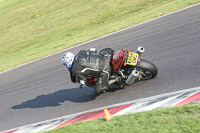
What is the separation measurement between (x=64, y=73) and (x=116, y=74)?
3.43 m

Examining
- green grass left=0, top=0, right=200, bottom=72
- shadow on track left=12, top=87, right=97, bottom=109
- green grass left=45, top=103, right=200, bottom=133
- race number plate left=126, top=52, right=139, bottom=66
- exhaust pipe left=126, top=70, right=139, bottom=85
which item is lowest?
green grass left=45, top=103, right=200, bottom=133

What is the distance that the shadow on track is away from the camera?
8127 millimetres

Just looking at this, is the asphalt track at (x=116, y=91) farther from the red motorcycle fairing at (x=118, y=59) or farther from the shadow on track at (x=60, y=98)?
the red motorcycle fairing at (x=118, y=59)

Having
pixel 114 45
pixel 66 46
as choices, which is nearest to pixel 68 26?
pixel 66 46

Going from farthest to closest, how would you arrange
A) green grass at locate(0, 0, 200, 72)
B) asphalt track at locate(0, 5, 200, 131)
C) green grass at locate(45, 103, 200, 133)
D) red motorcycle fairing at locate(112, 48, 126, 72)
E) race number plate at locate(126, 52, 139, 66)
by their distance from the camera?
green grass at locate(0, 0, 200, 72) → asphalt track at locate(0, 5, 200, 131) → red motorcycle fairing at locate(112, 48, 126, 72) → race number plate at locate(126, 52, 139, 66) → green grass at locate(45, 103, 200, 133)

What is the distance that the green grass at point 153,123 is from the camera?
445cm

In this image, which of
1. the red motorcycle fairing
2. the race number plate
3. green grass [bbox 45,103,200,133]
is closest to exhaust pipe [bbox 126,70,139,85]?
the race number plate

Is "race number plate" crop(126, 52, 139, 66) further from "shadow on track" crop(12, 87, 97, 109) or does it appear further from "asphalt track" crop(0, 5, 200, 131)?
"shadow on track" crop(12, 87, 97, 109)

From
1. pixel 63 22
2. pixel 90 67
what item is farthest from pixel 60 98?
pixel 63 22

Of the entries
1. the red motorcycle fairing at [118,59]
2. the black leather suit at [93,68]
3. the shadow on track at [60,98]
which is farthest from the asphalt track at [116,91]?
the red motorcycle fairing at [118,59]

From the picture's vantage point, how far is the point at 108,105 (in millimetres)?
7137

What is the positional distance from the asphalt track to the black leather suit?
0.57 metres

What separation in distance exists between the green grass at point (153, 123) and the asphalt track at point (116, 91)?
5.30 ft

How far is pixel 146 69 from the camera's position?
7.09 meters
